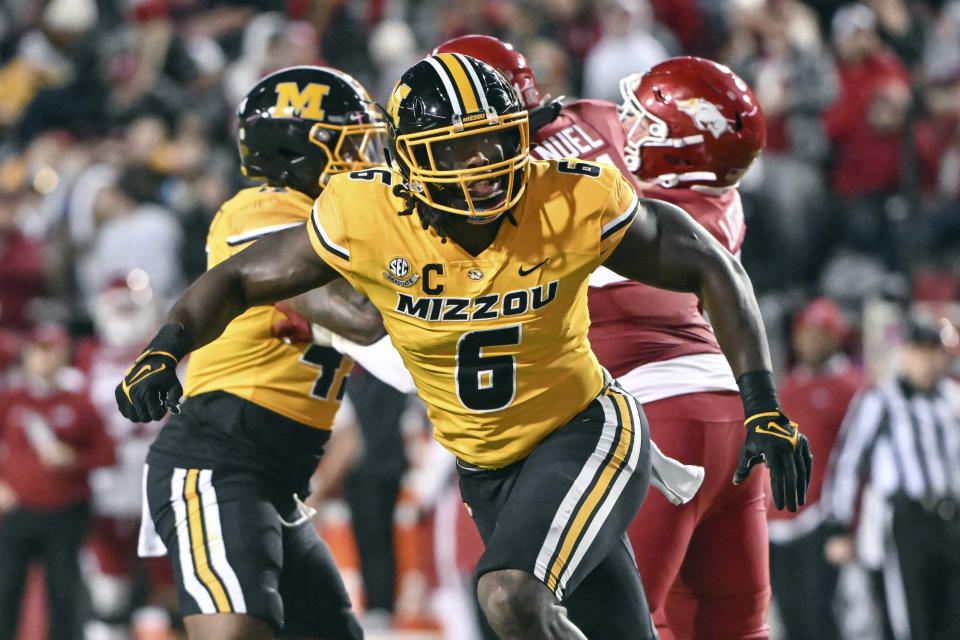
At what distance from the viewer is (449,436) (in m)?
3.73

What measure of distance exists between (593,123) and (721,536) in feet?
4.48

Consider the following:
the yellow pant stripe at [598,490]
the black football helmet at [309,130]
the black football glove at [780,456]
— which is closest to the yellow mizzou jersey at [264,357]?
the black football helmet at [309,130]

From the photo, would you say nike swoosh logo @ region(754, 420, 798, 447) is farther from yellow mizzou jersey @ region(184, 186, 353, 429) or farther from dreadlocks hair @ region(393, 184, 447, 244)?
yellow mizzou jersey @ region(184, 186, 353, 429)

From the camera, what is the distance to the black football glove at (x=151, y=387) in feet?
11.5

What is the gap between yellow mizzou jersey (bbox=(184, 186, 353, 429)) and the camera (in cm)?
436

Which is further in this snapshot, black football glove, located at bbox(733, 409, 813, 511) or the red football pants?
the red football pants

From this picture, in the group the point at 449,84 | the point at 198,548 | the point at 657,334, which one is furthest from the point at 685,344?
the point at 198,548

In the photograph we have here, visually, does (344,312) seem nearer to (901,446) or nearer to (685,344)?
(685,344)

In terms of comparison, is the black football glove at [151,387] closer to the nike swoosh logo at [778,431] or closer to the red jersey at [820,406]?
the nike swoosh logo at [778,431]

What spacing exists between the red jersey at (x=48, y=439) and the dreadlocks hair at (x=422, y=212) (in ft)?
17.7

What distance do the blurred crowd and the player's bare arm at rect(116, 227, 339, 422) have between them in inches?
180

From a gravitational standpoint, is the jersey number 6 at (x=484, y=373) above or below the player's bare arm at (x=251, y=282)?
below

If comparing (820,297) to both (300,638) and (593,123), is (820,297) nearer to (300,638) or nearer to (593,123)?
(593,123)

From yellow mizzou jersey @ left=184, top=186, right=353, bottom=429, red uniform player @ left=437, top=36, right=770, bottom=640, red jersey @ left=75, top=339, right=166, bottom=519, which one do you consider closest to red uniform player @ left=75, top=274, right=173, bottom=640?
red jersey @ left=75, top=339, right=166, bottom=519
